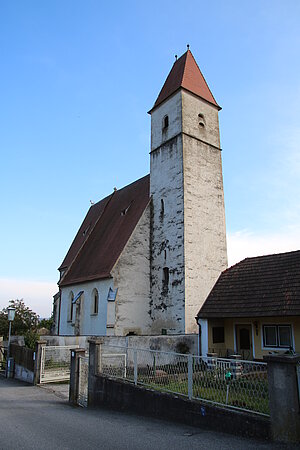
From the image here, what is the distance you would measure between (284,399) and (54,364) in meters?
12.0

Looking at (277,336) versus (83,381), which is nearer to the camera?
(83,381)

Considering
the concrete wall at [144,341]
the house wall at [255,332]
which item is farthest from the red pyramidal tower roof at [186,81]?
the concrete wall at [144,341]

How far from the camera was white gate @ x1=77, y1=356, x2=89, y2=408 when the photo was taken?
10573 millimetres

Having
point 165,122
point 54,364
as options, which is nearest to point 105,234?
point 165,122

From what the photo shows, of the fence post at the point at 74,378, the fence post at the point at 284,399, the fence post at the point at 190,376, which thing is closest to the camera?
the fence post at the point at 284,399

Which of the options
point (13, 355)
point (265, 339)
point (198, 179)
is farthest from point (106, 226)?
point (265, 339)

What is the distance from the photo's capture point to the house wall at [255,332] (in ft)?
45.5

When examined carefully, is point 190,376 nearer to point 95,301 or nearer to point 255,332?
point 255,332

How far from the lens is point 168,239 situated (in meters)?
21.4

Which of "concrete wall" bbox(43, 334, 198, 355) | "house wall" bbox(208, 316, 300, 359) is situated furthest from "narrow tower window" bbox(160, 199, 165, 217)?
"house wall" bbox(208, 316, 300, 359)

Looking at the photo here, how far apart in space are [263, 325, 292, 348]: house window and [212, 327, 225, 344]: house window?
230cm

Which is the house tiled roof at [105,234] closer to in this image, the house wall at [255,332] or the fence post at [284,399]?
the house wall at [255,332]

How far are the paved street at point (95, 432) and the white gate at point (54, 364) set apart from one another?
15.8ft

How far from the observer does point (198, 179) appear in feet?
72.7
